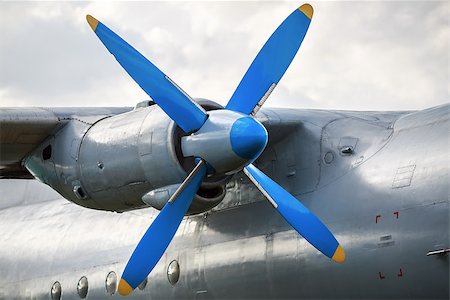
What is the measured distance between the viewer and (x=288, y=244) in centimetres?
Answer: 1145

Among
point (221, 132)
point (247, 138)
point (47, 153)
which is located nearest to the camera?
point (247, 138)

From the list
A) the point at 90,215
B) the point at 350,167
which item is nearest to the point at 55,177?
the point at 90,215

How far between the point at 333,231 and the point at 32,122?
4.54 meters

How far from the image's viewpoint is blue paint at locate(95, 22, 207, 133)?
1035 cm

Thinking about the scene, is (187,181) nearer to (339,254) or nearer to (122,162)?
(122,162)

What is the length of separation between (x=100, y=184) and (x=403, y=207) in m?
3.90

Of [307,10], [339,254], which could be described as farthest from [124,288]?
[307,10]

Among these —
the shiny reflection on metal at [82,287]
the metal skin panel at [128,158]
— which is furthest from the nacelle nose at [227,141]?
the shiny reflection on metal at [82,287]

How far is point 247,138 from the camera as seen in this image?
979 cm

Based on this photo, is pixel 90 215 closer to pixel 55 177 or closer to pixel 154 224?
pixel 55 177

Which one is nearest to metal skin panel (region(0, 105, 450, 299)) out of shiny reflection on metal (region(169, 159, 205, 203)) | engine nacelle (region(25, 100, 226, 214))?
engine nacelle (region(25, 100, 226, 214))

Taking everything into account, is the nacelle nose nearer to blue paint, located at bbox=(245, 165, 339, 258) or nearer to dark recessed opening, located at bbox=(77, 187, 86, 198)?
blue paint, located at bbox=(245, 165, 339, 258)

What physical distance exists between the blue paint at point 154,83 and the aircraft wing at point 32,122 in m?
1.91

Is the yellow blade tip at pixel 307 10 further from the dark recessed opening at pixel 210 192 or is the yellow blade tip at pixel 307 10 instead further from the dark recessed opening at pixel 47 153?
the dark recessed opening at pixel 47 153
